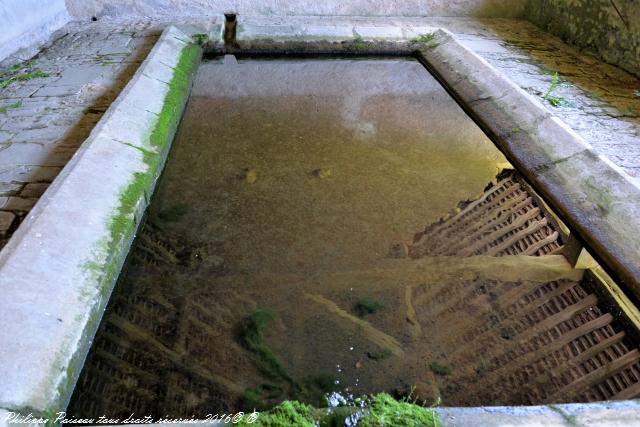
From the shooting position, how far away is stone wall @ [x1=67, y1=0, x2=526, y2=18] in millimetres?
6047

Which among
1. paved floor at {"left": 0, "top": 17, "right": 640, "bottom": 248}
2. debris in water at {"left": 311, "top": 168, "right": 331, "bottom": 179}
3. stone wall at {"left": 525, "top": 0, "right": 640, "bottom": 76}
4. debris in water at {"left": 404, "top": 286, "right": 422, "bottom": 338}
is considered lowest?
debris in water at {"left": 404, "top": 286, "right": 422, "bottom": 338}

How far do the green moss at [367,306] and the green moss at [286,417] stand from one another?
0.65m

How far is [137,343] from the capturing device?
190 cm

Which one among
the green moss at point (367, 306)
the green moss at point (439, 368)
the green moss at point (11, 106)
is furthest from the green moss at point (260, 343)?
the green moss at point (11, 106)

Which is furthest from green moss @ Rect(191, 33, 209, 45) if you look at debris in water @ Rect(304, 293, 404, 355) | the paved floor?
debris in water @ Rect(304, 293, 404, 355)

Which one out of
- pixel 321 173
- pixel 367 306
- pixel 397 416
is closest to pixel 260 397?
pixel 397 416

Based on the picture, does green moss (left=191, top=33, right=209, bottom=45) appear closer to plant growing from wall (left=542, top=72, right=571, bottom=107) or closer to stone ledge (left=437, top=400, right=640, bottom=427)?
plant growing from wall (left=542, top=72, right=571, bottom=107)

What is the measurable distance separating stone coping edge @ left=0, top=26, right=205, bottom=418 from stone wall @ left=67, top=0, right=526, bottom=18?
3484mm

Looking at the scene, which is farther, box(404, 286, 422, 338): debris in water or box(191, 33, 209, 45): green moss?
box(191, 33, 209, 45): green moss

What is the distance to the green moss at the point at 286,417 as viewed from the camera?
4.59 ft

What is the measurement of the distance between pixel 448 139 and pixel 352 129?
704 mm

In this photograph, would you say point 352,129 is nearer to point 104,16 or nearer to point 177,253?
point 177,253

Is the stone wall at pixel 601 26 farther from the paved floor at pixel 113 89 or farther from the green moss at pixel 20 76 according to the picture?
the green moss at pixel 20 76

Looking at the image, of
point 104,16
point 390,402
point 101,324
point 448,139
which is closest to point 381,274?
point 390,402
